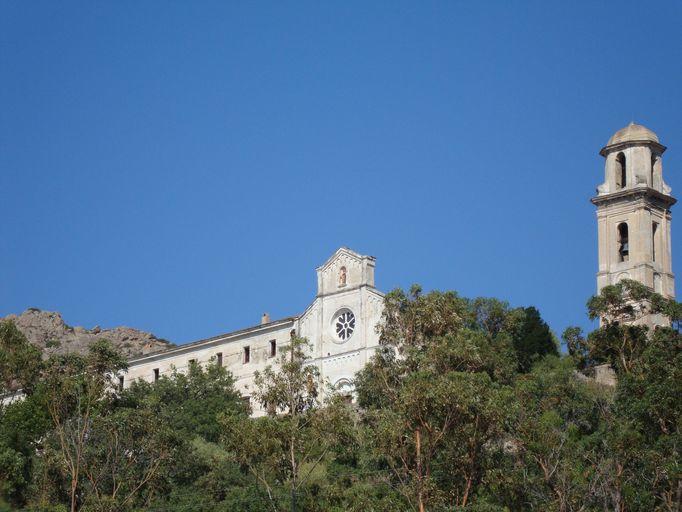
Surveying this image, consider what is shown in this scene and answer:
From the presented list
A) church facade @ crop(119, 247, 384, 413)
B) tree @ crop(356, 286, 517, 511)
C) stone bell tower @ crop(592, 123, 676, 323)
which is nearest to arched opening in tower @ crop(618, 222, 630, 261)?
stone bell tower @ crop(592, 123, 676, 323)

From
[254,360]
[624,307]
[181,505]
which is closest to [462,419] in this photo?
[181,505]

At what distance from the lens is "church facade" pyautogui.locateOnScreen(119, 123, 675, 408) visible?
77938mm

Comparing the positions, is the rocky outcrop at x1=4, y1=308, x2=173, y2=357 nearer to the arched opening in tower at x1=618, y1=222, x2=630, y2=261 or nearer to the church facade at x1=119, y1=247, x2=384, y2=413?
Result: the church facade at x1=119, y1=247, x2=384, y2=413

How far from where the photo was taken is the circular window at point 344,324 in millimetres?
78162

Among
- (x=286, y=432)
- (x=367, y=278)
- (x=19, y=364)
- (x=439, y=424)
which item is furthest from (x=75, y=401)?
(x=439, y=424)

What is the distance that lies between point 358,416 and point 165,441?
12.5 meters

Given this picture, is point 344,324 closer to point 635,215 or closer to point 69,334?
point 635,215

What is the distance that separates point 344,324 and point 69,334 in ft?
102

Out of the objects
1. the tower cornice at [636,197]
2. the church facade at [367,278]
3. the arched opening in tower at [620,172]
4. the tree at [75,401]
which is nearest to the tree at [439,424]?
the tree at [75,401]

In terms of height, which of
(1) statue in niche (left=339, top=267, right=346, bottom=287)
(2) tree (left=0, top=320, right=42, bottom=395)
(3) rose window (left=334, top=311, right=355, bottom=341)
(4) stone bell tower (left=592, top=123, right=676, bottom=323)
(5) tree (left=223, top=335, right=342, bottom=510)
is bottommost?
(5) tree (left=223, top=335, right=342, bottom=510)

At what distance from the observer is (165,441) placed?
6069 cm

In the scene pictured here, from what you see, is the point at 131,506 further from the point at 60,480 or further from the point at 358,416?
the point at 358,416

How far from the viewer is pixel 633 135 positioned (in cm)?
8488

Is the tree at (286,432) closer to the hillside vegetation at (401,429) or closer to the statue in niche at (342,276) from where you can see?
the hillside vegetation at (401,429)
